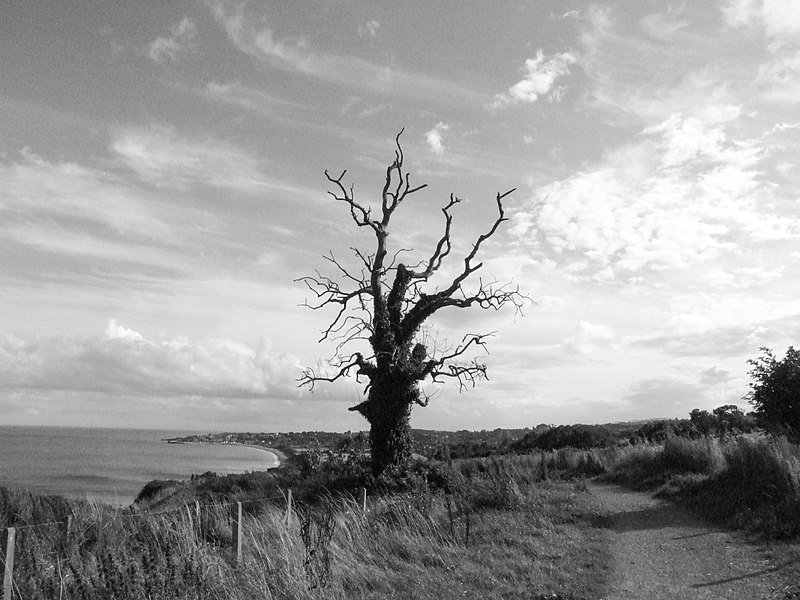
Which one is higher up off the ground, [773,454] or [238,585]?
[773,454]

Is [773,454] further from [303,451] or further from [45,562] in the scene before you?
[303,451]

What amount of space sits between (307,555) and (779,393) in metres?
15.2

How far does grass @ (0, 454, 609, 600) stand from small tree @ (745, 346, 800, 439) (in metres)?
8.35

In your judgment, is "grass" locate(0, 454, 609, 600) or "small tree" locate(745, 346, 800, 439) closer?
"grass" locate(0, 454, 609, 600)

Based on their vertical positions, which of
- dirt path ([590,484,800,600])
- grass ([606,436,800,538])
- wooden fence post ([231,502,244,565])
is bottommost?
dirt path ([590,484,800,600])

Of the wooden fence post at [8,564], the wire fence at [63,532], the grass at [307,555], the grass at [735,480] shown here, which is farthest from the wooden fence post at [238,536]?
the grass at [735,480]

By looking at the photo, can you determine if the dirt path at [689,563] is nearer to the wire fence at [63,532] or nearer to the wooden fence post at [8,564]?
the wire fence at [63,532]

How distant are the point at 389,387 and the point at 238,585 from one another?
10.6m

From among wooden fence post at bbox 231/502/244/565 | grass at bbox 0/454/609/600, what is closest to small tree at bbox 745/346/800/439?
grass at bbox 0/454/609/600

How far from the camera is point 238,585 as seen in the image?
7.03 meters

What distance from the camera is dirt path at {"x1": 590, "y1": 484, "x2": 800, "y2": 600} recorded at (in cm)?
793

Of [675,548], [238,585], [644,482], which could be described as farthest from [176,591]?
[644,482]

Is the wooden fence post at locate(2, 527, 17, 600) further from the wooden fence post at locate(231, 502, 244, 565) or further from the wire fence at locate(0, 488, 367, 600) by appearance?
the wooden fence post at locate(231, 502, 244, 565)

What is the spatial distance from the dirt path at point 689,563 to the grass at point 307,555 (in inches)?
15.8
